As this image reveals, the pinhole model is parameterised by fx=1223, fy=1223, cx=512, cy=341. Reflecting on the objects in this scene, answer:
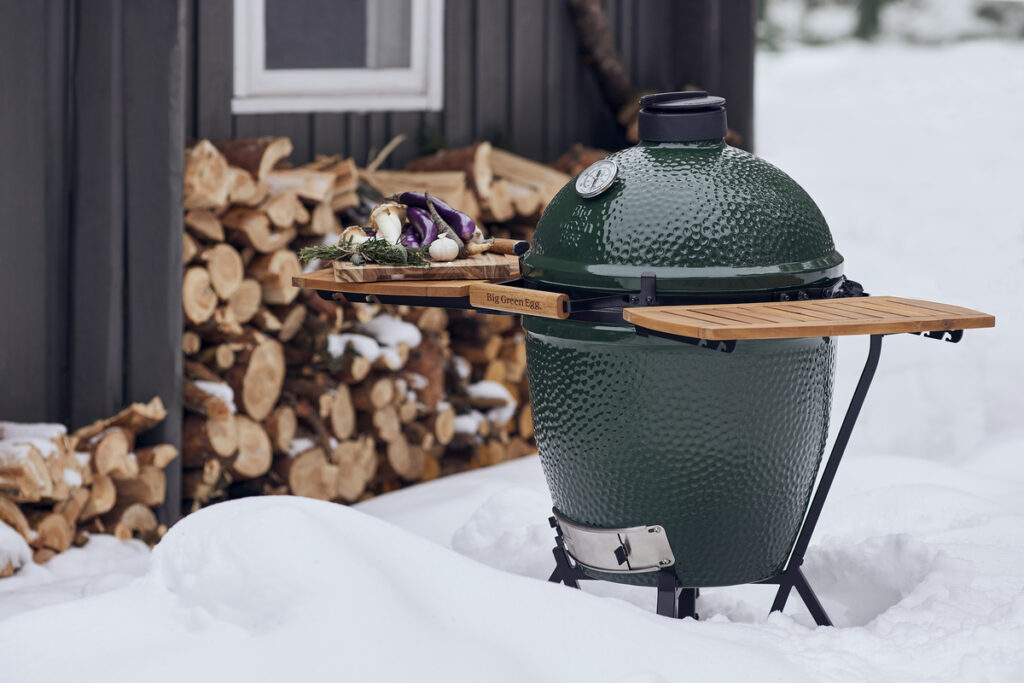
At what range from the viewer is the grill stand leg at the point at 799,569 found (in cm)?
265

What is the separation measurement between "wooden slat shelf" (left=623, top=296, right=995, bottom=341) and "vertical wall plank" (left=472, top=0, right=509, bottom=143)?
3.07 m

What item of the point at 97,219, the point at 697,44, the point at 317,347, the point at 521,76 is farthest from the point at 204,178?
the point at 697,44

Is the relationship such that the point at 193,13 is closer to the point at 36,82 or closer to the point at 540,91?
the point at 36,82

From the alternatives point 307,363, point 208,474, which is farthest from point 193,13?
point 208,474

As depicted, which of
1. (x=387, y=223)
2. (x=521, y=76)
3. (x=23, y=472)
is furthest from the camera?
(x=521, y=76)

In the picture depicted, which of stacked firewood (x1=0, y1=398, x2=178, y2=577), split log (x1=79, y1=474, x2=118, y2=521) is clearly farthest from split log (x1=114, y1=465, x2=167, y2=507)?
split log (x1=79, y1=474, x2=118, y2=521)

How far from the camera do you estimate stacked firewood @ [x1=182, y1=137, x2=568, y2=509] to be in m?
4.02

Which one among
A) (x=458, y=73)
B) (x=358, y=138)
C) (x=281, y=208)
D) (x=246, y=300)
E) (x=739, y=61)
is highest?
(x=739, y=61)

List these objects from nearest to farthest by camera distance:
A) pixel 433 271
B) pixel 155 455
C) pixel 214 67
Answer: pixel 433 271
pixel 155 455
pixel 214 67

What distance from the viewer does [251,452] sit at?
4.18 metres

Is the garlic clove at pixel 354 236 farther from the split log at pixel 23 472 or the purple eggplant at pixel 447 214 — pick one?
the split log at pixel 23 472

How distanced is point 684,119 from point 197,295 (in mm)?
1880

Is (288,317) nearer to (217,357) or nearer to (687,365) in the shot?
(217,357)

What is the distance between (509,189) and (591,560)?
243cm
